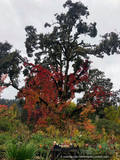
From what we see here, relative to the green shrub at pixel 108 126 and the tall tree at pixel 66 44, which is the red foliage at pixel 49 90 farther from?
the green shrub at pixel 108 126

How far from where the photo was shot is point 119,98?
13.1 m

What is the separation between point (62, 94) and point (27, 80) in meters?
3.38

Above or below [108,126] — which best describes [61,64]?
above

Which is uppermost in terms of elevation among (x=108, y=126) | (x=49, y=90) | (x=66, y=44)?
(x=66, y=44)

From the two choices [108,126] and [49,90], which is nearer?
[49,90]

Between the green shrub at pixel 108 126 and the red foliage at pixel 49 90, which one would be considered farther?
the green shrub at pixel 108 126

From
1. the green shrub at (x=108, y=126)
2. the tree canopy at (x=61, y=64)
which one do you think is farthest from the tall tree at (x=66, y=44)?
the green shrub at (x=108, y=126)

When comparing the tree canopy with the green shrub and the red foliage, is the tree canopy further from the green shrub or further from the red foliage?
the green shrub

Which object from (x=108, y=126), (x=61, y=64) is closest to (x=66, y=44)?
(x=61, y=64)

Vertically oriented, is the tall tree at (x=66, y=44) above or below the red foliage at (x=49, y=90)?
above

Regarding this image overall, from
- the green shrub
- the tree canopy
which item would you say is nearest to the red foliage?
the tree canopy

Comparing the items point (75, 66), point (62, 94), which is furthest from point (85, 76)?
point (62, 94)

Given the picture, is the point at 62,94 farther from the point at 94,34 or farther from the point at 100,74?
the point at 94,34

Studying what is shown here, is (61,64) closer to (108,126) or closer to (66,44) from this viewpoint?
(66,44)
